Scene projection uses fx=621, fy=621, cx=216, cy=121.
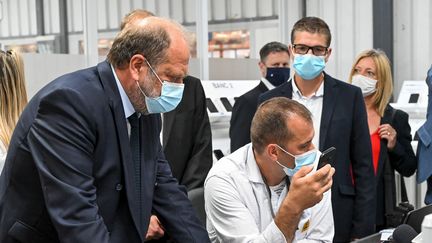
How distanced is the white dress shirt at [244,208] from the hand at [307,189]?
0.16 metres

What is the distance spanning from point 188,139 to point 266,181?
754 millimetres

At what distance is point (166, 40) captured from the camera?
1661mm

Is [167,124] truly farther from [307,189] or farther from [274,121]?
[307,189]

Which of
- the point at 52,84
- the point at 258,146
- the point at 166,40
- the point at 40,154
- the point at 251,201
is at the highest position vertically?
the point at 166,40

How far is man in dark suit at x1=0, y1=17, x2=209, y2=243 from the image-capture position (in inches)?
59.6

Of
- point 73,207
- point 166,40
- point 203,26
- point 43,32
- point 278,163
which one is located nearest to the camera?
point 73,207

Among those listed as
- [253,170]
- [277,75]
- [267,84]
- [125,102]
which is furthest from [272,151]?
[277,75]

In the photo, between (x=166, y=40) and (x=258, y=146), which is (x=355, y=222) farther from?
(x=166, y=40)

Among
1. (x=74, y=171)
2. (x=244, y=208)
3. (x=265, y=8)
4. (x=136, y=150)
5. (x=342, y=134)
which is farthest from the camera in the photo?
(x=265, y=8)

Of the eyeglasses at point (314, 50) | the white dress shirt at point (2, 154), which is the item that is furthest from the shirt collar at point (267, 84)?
the white dress shirt at point (2, 154)

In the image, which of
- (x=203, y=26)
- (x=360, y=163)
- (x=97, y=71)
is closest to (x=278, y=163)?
(x=360, y=163)

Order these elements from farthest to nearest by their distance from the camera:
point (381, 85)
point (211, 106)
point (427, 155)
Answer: point (211, 106), point (381, 85), point (427, 155)

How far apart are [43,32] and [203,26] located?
1.56 meters

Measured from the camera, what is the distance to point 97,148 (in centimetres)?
161
